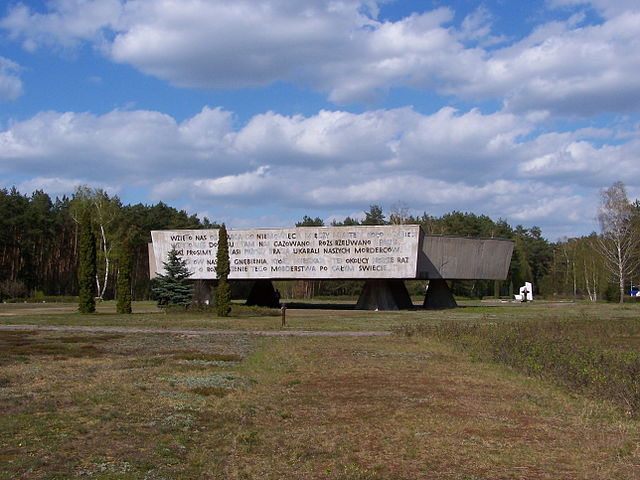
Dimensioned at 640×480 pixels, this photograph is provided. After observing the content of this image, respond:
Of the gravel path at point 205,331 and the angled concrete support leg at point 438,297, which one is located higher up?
the angled concrete support leg at point 438,297

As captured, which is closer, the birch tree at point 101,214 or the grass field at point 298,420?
the grass field at point 298,420

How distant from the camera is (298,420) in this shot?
11234 millimetres

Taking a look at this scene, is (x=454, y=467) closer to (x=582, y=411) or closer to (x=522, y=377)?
(x=582, y=411)

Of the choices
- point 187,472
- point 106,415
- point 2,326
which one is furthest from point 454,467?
point 2,326

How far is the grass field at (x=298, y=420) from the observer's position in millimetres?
8180

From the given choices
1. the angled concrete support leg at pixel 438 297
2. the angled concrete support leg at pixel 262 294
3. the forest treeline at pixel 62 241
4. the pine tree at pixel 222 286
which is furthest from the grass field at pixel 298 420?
the forest treeline at pixel 62 241

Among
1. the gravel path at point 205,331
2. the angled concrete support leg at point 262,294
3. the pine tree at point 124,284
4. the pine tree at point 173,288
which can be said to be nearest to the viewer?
the gravel path at point 205,331

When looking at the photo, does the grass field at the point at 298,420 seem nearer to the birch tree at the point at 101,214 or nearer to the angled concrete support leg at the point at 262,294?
the angled concrete support leg at the point at 262,294

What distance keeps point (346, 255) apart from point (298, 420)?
4673cm

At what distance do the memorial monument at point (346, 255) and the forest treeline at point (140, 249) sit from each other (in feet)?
23.7

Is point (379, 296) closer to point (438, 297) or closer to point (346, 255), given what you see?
point (346, 255)

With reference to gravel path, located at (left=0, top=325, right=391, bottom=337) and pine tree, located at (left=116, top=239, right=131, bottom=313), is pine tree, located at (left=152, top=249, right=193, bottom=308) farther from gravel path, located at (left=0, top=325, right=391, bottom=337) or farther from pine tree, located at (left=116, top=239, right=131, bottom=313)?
gravel path, located at (left=0, top=325, right=391, bottom=337)

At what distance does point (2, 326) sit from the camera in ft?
108

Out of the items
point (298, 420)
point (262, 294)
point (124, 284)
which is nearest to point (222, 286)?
point (124, 284)
